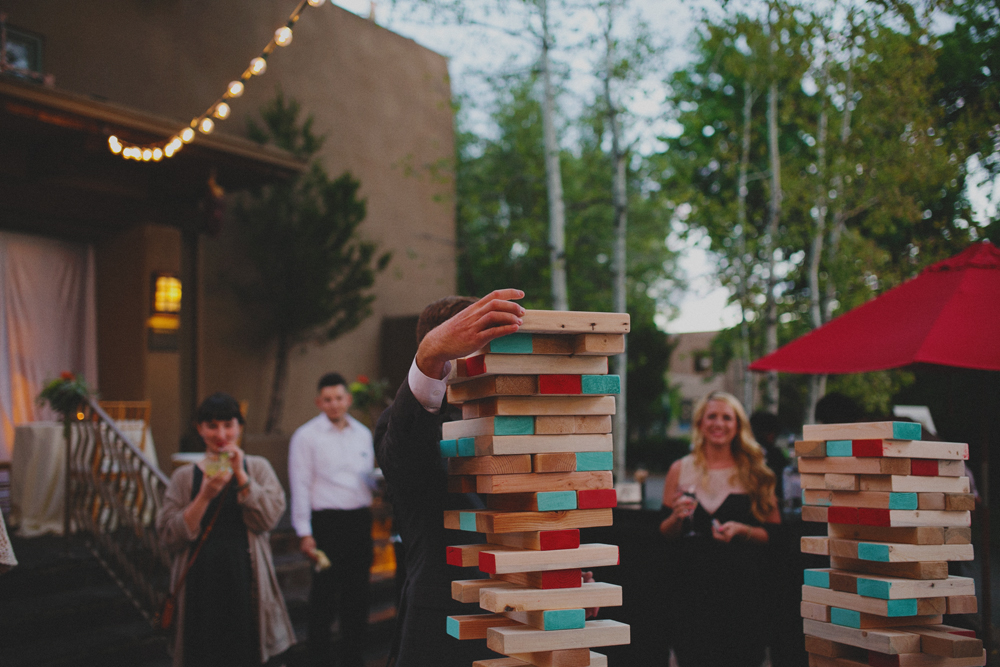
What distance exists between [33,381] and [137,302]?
161cm

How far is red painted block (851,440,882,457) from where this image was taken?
9.06 feet

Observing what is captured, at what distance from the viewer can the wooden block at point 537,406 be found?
76.8 inches

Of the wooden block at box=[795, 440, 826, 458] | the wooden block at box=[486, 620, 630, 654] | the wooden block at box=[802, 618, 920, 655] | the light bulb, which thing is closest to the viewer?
the wooden block at box=[486, 620, 630, 654]

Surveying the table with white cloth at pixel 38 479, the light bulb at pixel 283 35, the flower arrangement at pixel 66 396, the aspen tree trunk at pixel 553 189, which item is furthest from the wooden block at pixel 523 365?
the aspen tree trunk at pixel 553 189

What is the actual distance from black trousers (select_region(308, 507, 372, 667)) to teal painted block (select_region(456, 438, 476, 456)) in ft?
10.6

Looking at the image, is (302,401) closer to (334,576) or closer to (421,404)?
(334,576)

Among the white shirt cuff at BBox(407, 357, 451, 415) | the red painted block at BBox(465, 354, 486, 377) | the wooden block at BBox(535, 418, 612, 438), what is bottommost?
the wooden block at BBox(535, 418, 612, 438)

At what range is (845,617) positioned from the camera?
9.35 feet

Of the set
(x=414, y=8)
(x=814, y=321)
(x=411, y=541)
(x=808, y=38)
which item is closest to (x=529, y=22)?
(x=414, y=8)

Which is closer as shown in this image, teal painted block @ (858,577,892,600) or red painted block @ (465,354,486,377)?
red painted block @ (465,354,486,377)

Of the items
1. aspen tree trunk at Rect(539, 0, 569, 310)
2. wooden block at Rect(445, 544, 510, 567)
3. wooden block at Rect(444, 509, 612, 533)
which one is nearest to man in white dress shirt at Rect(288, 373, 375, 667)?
wooden block at Rect(445, 544, 510, 567)

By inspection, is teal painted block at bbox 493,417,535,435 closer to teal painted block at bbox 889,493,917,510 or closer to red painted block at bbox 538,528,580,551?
red painted block at bbox 538,528,580,551

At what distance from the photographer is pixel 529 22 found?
1029 centimetres

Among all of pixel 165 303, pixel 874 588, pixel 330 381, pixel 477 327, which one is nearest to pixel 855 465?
pixel 874 588
